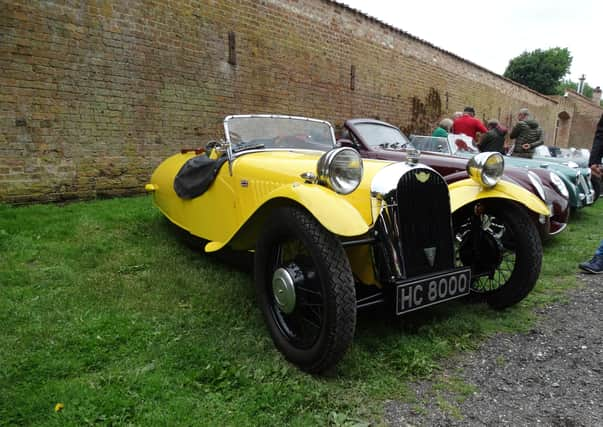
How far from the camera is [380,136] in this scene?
546 cm

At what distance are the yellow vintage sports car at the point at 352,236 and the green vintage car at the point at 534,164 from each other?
324 centimetres

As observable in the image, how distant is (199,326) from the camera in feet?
8.64

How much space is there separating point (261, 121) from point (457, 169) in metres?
2.41

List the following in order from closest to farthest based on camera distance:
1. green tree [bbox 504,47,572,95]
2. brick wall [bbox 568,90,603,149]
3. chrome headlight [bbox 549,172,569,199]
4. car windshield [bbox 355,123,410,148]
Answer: chrome headlight [bbox 549,172,569,199] < car windshield [bbox 355,123,410,148] < brick wall [bbox 568,90,603,149] < green tree [bbox 504,47,572,95]

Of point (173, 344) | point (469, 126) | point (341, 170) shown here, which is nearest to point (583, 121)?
point (469, 126)

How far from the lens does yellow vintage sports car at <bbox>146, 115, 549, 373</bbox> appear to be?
204 cm

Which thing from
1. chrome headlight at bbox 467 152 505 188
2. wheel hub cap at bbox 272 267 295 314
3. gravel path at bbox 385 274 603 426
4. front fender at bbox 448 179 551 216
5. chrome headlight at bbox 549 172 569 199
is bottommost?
gravel path at bbox 385 274 603 426

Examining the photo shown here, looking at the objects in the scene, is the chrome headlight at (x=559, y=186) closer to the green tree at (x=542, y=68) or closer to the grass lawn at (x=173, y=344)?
the grass lawn at (x=173, y=344)

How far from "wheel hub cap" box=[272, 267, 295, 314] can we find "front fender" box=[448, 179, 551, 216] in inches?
49.4

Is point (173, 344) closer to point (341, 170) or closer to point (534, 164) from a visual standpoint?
point (341, 170)

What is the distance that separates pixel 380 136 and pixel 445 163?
1035 millimetres

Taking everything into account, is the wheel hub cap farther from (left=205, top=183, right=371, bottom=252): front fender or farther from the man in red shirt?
the man in red shirt

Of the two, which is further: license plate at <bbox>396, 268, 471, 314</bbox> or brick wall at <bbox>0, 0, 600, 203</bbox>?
brick wall at <bbox>0, 0, 600, 203</bbox>

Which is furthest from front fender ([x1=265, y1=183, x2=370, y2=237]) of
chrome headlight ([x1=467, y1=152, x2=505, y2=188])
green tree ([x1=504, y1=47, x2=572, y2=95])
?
green tree ([x1=504, y1=47, x2=572, y2=95])
